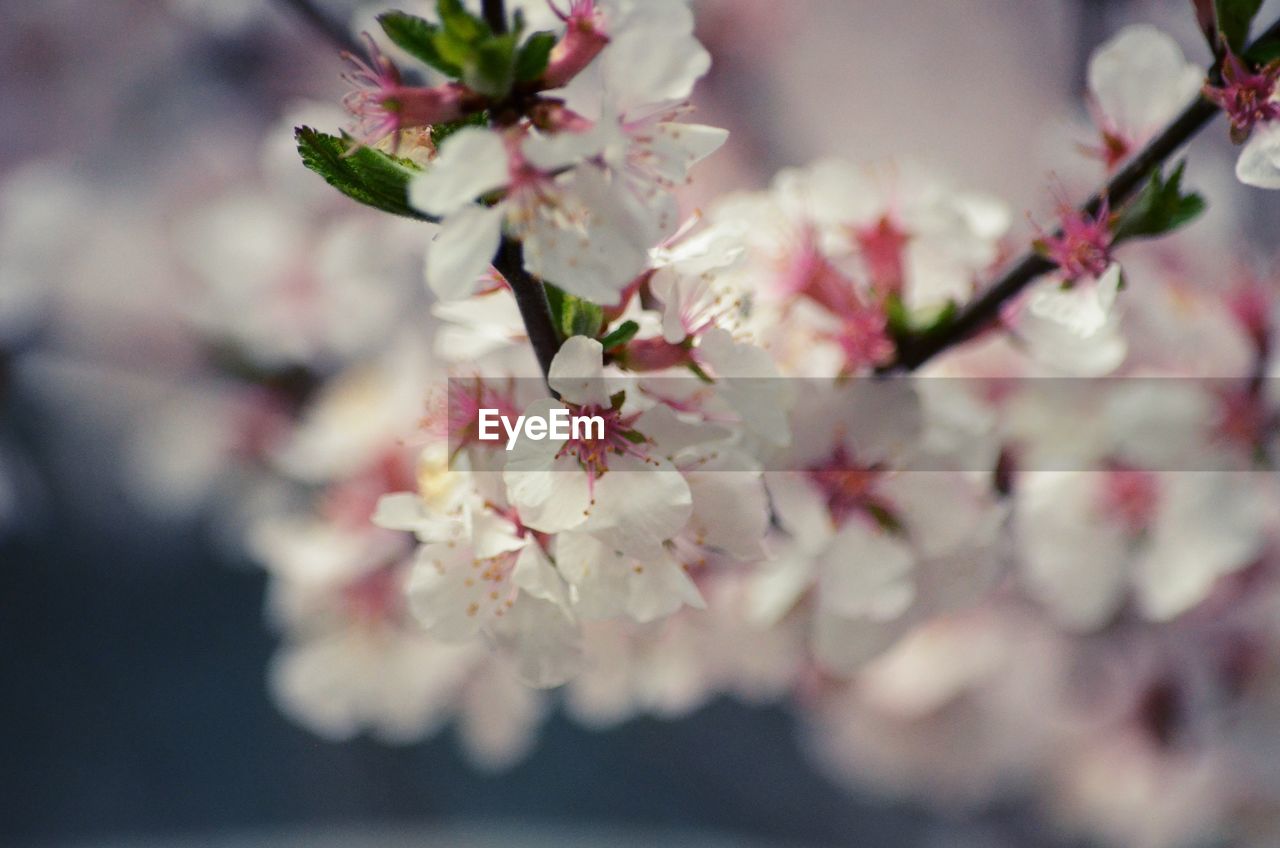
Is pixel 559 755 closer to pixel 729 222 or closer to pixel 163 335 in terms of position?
pixel 163 335

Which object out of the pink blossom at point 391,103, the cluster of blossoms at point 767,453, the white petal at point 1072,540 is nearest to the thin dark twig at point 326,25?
the cluster of blossoms at point 767,453

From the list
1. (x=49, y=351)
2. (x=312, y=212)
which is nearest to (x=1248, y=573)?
(x=312, y=212)

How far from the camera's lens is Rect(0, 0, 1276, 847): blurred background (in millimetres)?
909

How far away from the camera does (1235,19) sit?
33cm

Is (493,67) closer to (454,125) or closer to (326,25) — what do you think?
(454,125)

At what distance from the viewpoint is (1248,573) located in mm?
649

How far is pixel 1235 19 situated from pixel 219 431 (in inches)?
30.3

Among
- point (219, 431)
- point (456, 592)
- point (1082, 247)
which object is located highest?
point (1082, 247)

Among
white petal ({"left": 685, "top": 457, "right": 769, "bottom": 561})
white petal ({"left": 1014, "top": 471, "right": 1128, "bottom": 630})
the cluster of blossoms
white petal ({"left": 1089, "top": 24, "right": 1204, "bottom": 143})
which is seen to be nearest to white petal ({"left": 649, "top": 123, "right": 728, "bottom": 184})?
the cluster of blossoms

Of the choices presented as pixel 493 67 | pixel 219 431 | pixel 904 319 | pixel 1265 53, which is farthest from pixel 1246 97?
pixel 219 431

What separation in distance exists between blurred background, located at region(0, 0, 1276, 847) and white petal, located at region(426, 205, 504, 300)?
563 millimetres

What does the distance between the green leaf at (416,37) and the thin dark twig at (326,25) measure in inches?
10.3

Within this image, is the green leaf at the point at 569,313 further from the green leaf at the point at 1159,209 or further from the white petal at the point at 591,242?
the green leaf at the point at 1159,209

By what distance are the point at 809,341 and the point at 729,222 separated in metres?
0.10
